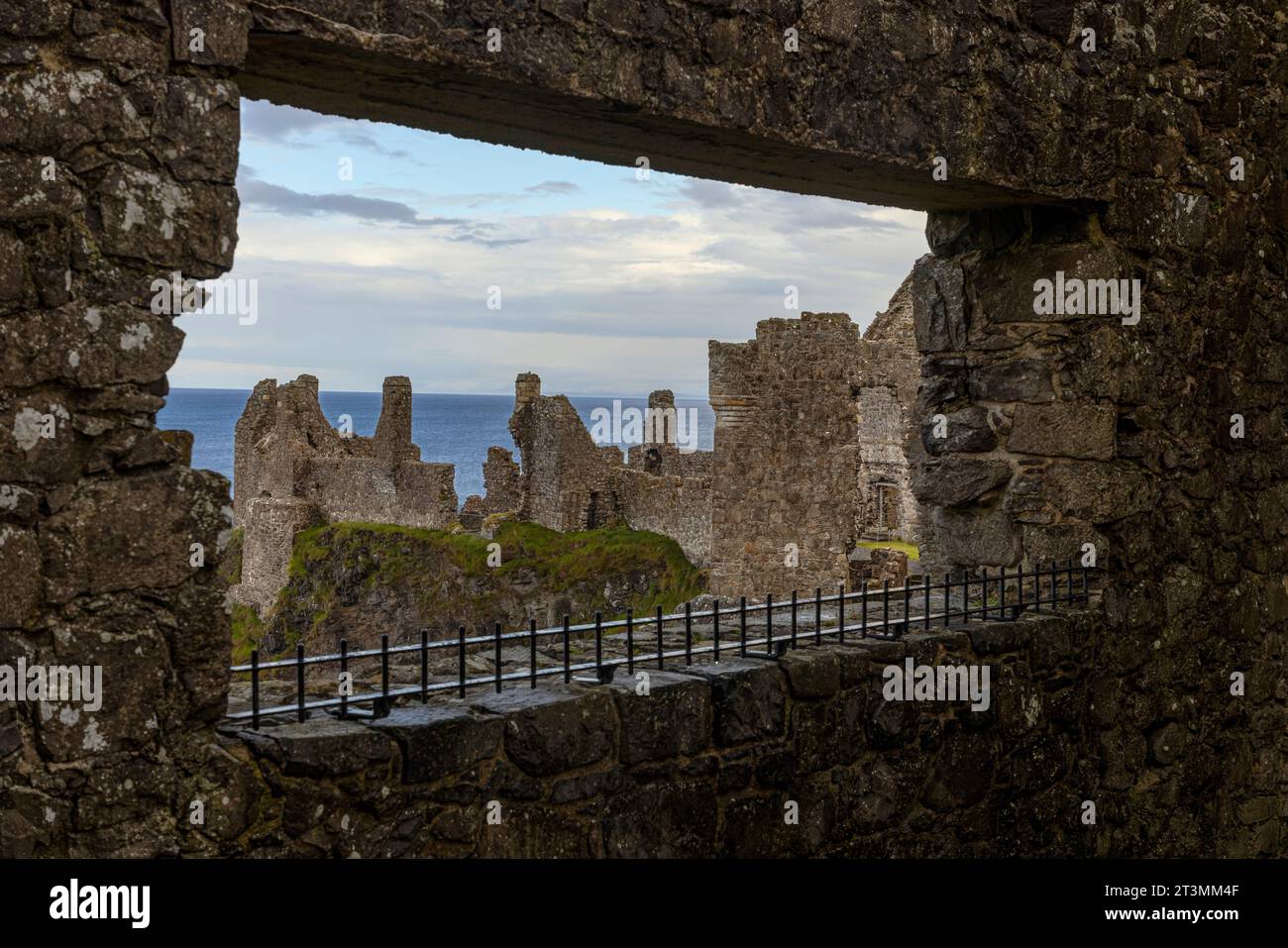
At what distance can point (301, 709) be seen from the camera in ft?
12.6

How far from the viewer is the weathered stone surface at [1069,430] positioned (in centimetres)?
591

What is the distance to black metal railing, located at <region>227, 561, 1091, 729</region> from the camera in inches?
Answer: 155

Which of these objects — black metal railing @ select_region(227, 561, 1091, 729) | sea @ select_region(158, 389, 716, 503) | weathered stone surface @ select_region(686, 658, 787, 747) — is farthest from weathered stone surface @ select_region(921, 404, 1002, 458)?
sea @ select_region(158, 389, 716, 503)

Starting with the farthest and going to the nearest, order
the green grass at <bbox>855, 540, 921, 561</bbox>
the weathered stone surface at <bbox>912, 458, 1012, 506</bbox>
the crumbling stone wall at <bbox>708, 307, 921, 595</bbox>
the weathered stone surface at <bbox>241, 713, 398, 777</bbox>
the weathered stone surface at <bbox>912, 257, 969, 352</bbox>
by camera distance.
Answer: the green grass at <bbox>855, 540, 921, 561</bbox>, the crumbling stone wall at <bbox>708, 307, 921, 595</bbox>, the weathered stone surface at <bbox>912, 257, 969, 352</bbox>, the weathered stone surface at <bbox>912, 458, 1012, 506</bbox>, the weathered stone surface at <bbox>241, 713, 398, 777</bbox>

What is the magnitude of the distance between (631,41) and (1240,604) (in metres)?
4.31

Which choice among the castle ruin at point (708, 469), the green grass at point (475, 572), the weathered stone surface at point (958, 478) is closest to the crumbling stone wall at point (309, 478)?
the castle ruin at point (708, 469)

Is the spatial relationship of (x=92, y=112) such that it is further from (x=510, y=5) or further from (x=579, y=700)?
(x=579, y=700)

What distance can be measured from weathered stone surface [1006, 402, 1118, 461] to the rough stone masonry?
2cm

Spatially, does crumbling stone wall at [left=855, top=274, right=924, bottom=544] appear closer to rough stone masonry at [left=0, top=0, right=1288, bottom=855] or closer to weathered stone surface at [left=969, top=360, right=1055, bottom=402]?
rough stone masonry at [left=0, top=0, right=1288, bottom=855]

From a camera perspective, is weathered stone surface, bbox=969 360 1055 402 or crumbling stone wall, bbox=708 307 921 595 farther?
crumbling stone wall, bbox=708 307 921 595

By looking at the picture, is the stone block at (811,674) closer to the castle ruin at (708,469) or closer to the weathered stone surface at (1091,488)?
the weathered stone surface at (1091,488)

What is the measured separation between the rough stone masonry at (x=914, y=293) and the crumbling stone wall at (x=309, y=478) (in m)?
28.0

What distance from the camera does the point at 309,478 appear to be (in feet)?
118

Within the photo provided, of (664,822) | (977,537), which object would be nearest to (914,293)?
(977,537)
